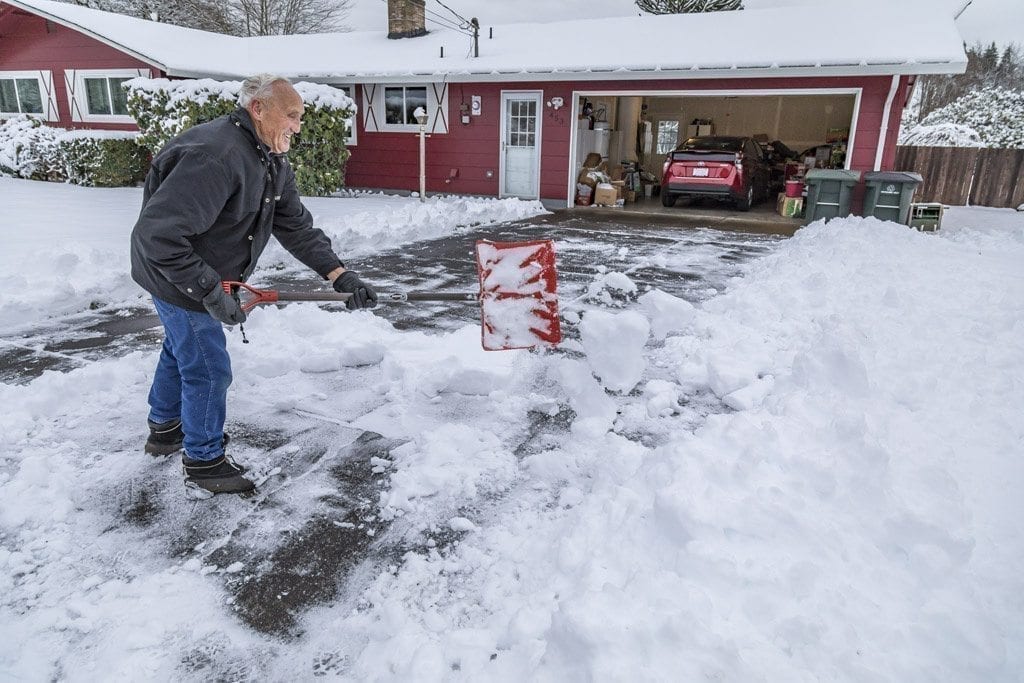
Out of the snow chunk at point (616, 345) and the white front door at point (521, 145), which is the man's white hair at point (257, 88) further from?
the white front door at point (521, 145)

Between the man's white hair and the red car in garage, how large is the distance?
39.8 feet

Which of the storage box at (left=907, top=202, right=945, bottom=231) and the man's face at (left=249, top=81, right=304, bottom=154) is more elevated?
the man's face at (left=249, top=81, right=304, bottom=154)

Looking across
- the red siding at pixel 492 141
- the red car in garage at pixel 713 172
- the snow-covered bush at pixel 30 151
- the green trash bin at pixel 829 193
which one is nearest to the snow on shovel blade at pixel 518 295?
the green trash bin at pixel 829 193

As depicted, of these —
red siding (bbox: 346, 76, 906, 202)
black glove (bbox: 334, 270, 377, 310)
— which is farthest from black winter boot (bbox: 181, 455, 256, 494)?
red siding (bbox: 346, 76, 906, 202)

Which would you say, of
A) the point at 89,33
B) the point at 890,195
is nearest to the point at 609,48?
the point at 890,195

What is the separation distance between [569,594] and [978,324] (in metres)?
4.20

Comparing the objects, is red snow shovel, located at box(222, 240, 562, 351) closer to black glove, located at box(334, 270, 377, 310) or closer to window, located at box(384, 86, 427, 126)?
black glove, located at box(334, 270, 377, 310)

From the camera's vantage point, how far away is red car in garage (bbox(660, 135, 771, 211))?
1329 cm

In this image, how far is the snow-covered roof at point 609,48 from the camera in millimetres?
11648

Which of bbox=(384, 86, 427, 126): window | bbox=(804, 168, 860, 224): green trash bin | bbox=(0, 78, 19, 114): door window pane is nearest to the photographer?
bbox=(804, 168, 860, 224): green trash bin

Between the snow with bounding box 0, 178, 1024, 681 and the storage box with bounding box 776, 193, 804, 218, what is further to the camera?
the storage box with bounding box 776, 193, 804, 218

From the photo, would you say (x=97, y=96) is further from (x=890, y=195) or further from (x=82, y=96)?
(x=890, y=195)

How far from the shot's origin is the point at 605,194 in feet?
48.0

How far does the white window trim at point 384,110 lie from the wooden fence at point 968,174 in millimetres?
12162
